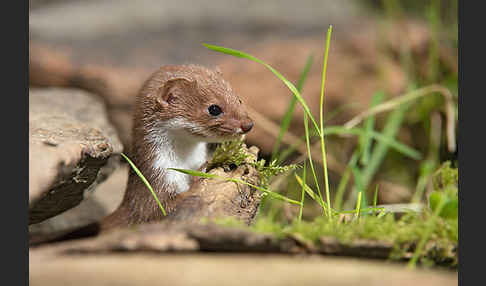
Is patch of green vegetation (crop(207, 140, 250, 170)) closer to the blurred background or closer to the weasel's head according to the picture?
the weasel's head

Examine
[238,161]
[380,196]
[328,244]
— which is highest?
[238,161]

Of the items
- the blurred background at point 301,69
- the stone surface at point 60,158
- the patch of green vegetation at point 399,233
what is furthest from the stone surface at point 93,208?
the patch of green vegetation at point 399,233

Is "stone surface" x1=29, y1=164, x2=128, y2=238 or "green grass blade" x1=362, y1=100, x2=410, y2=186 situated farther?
"green grass blade" x1=362, y1=100, x2=410, y2=186

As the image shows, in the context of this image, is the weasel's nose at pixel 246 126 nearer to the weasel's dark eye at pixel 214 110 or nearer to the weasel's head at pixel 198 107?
the weasel's head at pixel 198 107

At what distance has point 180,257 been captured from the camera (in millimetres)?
1500

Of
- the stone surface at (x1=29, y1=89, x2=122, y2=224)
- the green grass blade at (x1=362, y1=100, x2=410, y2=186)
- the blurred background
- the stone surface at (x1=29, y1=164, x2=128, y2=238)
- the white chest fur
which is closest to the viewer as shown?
the stone surface at (x1=29, y1=89, x2=122, y2=224)

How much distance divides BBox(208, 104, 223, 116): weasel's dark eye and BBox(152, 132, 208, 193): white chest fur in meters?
0.21

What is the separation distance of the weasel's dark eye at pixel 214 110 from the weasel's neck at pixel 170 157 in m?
0.20

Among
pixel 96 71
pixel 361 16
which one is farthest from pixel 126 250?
pixel 361 16

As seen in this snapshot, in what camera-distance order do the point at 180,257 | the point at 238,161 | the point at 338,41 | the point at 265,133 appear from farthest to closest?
the point at 338,41 < the point at 265,133 < the point at 238,161 < the point at 180,257

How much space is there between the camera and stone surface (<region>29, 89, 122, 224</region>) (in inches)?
75.7

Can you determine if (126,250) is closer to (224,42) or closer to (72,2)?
(224,42)

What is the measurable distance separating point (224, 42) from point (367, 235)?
427 cm

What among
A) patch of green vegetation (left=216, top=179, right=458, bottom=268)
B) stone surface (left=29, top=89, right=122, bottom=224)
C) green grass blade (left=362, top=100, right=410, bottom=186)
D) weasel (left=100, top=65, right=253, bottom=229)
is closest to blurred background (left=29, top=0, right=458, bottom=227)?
green grass blade (left=362, top=100, right=410, bottom=186)
